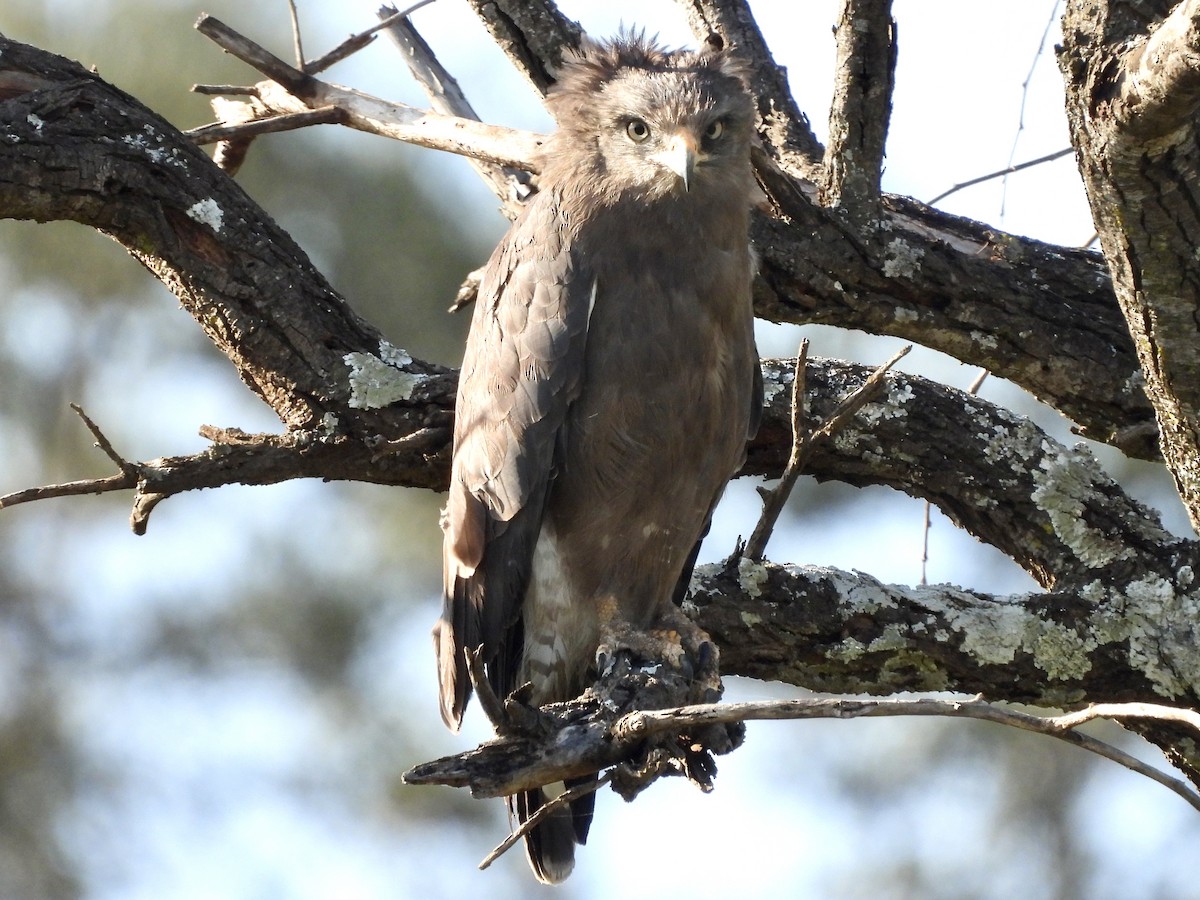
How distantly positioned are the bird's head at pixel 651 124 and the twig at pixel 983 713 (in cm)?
165

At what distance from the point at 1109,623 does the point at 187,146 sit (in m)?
2.71

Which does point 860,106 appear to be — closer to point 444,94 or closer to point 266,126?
point 444,94

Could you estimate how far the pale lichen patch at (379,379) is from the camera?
3.59m

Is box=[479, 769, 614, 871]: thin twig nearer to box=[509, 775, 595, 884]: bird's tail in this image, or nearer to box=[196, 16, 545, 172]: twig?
box=[509, 775, 595, 884]: bird's tail

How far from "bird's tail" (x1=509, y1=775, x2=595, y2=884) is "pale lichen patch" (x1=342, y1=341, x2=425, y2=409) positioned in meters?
1.12

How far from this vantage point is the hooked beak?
348 cm

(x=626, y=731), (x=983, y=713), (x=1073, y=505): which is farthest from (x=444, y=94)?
(x=983, y=713)

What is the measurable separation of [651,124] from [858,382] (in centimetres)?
97

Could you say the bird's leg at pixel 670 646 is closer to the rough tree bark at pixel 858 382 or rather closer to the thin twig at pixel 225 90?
the rough tree bark at pixel 858 382

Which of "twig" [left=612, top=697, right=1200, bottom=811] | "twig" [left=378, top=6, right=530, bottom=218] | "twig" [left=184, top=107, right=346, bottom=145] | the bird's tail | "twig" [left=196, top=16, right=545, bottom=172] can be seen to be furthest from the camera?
"twig" [left=378, top=6, right=530, bottom=218]

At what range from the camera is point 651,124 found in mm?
3646

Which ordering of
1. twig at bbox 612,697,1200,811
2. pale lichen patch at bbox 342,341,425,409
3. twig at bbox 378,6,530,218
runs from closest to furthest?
twig at bbox 612,697,1200,811
pale lichen patch at bbox 342,341,425,409
twig at bbox 378,6,530,218

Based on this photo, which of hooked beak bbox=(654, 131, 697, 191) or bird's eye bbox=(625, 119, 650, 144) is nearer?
hooked beak bbox=(654, 131, 697, 191)

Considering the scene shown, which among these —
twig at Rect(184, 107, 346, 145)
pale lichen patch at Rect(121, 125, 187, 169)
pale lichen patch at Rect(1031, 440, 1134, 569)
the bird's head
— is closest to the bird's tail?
pale lichen patch at Rect(1031, 440, 1134, 569)
